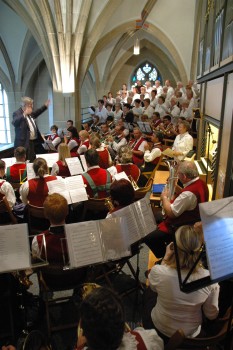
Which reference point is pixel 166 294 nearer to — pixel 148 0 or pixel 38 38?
pixel 38 38

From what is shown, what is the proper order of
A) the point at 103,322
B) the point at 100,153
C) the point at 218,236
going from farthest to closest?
the point at 100,153, the point at 218,236, the point at 103,322

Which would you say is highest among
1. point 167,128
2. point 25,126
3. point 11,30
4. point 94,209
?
point 11,30

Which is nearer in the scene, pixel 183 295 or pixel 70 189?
pixel 183 295

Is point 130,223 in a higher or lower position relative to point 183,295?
higher

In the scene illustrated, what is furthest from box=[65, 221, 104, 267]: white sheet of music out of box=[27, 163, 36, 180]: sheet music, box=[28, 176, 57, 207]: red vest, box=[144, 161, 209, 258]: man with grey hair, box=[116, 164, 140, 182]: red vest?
box=[116, 164, 140, 182]: red vest

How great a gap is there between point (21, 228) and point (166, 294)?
3.71 ft

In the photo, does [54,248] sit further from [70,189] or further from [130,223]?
Answer: [70,189]

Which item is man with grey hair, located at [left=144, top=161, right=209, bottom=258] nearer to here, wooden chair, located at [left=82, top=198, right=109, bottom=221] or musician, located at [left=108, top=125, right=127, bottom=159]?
wooden chair, located at [left=82, top=198, right=109, bottom=221]

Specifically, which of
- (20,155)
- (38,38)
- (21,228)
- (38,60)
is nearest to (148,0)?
(38,38)

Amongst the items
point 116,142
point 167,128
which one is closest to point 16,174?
point 116,142

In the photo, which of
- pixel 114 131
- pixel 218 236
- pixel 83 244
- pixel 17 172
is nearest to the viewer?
pixel 218 236

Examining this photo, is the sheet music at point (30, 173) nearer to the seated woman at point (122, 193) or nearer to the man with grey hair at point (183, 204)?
the seated woman at point (122, 193)

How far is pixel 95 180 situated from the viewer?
4.12 meters

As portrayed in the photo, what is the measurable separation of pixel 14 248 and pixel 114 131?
25.8 ft
